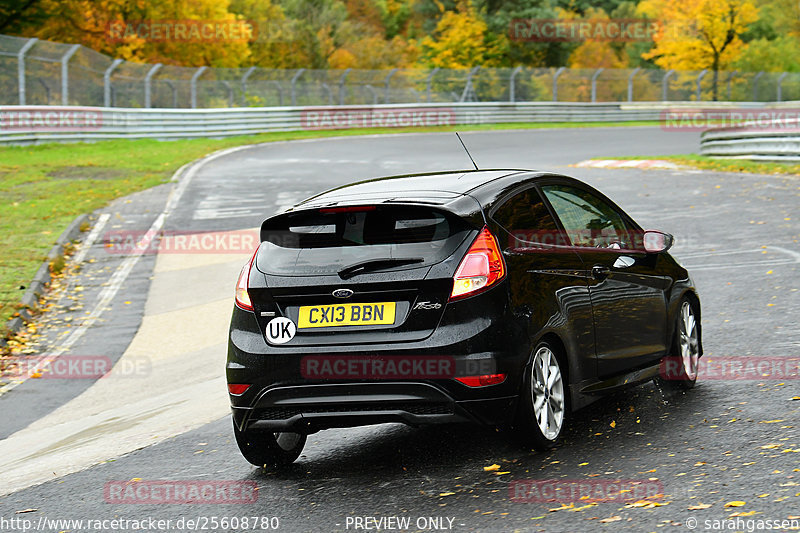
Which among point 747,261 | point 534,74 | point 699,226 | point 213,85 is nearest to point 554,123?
point 534,74

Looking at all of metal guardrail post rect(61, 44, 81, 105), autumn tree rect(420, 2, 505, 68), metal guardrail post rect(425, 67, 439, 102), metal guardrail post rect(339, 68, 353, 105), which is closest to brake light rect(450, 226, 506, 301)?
metal guardrail post rect(61, 44, 81, 105)

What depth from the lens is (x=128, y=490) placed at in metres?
6.03

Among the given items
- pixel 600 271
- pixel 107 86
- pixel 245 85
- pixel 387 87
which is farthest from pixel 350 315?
pixel 387 87

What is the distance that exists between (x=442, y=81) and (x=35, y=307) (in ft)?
127

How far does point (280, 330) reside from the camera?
5766 millimetres

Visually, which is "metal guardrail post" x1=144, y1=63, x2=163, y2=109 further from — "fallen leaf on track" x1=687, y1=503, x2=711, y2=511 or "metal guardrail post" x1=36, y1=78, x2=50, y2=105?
"fallen leaf on track" x1=687, y1=503, x2=711, y2=511

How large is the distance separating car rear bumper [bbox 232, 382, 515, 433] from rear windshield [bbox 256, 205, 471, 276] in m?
0.62

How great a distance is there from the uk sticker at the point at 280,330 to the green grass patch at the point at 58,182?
21.5ft

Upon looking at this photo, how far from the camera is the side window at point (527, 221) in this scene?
598cm

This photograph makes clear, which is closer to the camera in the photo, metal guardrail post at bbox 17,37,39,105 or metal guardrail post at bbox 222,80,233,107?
metal guardrail post at bbox 17,37,39,105

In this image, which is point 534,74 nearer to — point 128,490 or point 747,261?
point 747,261

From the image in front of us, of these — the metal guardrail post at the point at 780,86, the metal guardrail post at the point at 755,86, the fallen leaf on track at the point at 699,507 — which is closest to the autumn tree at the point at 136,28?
the metal guardrail post at the point at 755,86

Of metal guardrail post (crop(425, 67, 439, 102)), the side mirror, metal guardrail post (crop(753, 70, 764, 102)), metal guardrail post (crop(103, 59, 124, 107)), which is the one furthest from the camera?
metal guardrail post (crop(753, 70, 764, 102))

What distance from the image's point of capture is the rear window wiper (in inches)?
222
